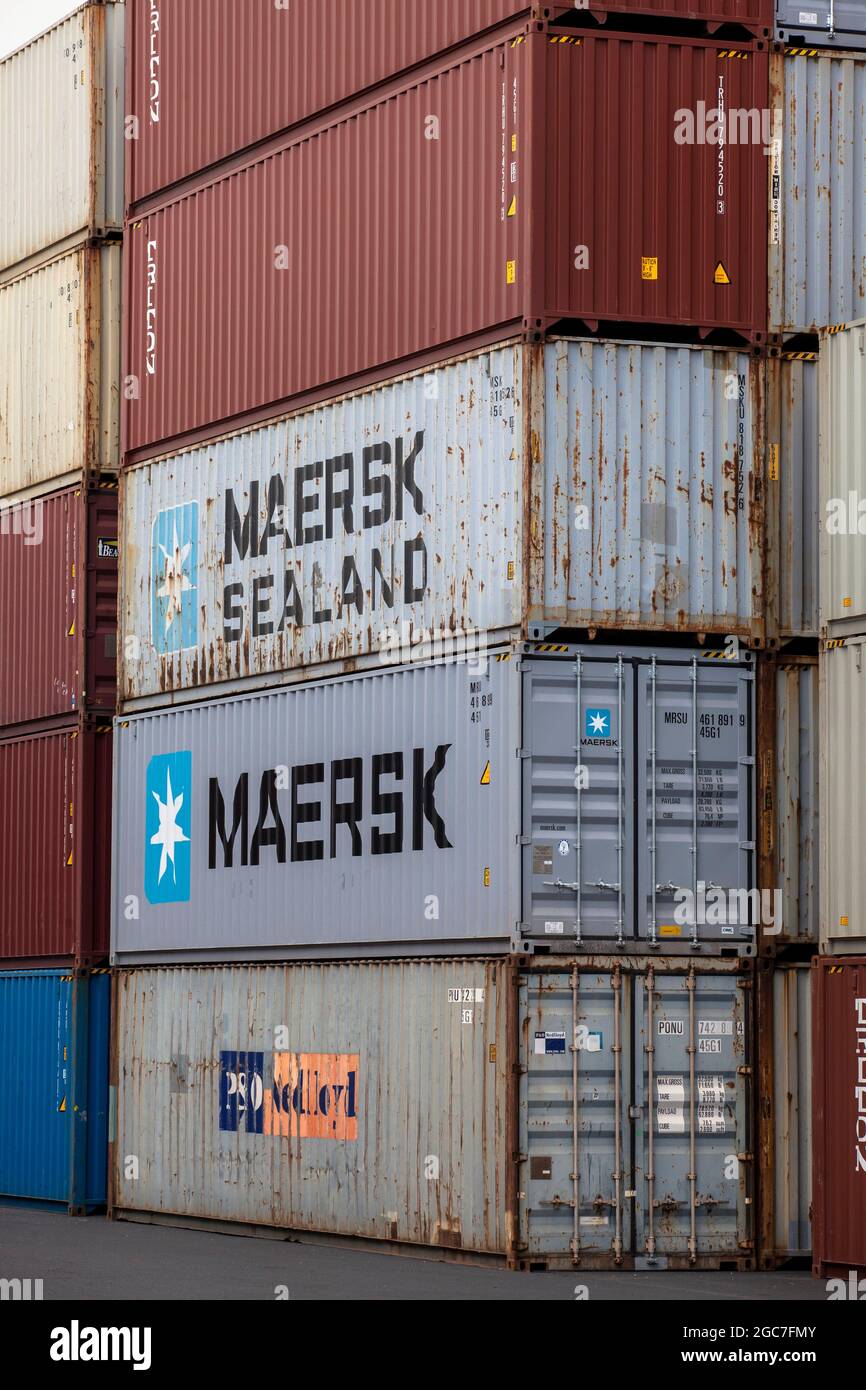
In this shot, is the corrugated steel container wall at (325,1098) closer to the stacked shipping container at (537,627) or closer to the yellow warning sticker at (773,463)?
the stacked shipping container at (537,627)

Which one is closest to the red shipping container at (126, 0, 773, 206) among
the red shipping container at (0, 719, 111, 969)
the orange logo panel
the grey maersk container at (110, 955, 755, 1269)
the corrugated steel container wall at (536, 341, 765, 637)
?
the corrugated steel container wall at (536, 341, 765, 637)

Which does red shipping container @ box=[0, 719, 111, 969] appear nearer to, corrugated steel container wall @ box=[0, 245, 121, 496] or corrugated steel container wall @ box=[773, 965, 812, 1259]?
corrugated steel container wall @ box=[0, 245, 121, 496]

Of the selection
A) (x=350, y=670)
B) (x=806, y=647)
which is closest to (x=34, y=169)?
(x=350, y=670)

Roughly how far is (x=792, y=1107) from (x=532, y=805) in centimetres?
392

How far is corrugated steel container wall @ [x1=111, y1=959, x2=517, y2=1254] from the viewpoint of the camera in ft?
72.3

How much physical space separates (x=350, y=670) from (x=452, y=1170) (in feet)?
18.1

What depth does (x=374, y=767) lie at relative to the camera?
24250mm

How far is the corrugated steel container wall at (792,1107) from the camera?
2231cm

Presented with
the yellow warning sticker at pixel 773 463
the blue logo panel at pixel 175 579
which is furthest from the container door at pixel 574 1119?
the blue logo panel at pixel 175 579

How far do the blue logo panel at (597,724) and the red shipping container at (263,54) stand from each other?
6725mm

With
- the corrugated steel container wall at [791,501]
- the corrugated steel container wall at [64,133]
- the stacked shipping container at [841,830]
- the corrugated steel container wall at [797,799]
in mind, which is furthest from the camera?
the corrugated steel container wall at [64,133]

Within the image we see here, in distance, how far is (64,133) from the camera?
105 ft

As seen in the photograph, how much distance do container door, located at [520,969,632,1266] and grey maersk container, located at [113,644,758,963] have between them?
559 mm

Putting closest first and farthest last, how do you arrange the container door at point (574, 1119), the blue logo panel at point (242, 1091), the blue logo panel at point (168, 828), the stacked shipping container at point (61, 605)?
the container door at point (574, 1119)
the blue logo panel at point (242, 1091)
the blue logo panel at point (168, 828)
the stacked shipping container at point (61, 605)
